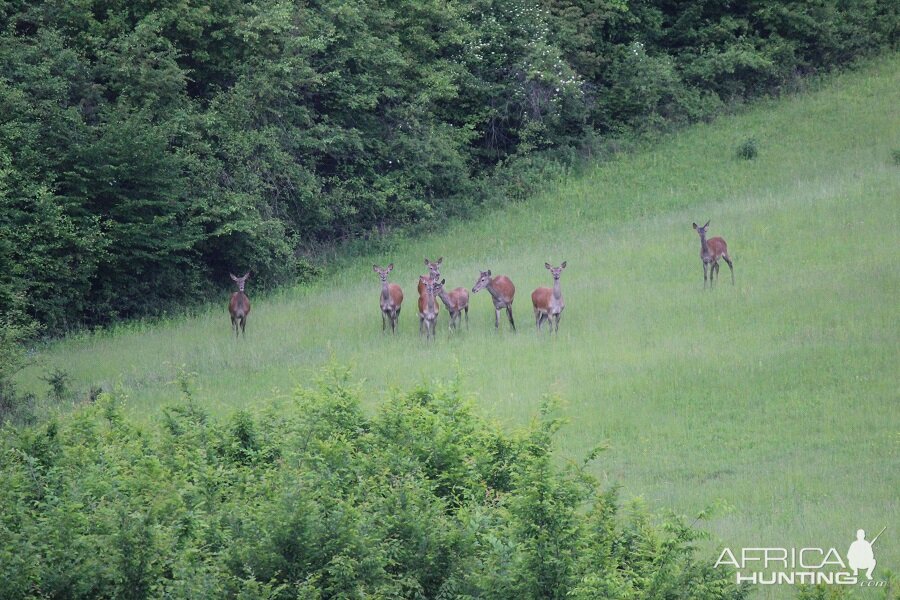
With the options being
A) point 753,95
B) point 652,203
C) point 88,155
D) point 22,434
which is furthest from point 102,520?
point 753,95

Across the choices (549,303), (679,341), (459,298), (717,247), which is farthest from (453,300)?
(717,247)

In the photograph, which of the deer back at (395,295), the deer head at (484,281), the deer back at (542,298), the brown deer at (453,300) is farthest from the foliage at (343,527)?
the deer back at (395,295)

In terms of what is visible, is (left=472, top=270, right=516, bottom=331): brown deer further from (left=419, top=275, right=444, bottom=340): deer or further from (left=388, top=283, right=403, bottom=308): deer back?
(left=388, top=283, right=403, bottom=308): deer back

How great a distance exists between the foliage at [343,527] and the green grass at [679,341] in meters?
2.24

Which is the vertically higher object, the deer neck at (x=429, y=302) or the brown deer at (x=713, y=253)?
the brown deer at (x=713, y=253)

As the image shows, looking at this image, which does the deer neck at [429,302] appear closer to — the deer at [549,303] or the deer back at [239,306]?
the deer at [549,303]

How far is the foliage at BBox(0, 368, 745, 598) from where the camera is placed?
11.0m

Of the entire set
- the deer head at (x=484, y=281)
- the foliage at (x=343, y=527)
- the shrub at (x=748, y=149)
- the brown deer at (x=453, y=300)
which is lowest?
the foliage at (x=343, y=527)

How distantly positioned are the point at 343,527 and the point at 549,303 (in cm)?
1489

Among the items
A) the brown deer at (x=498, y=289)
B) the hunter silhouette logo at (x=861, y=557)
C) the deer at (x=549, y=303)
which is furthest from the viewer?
the brown deer at (x=498, y=289)

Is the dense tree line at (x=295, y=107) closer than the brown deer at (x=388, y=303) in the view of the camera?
No

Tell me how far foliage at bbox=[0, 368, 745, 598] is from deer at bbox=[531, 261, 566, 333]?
432 inches

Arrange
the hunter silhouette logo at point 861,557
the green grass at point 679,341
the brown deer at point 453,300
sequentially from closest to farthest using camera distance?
the hunter silhouette logo at point 861,557 < the green grass at point 679,341 < the brown deer at point 453,300

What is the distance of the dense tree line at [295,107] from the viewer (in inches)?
1292
